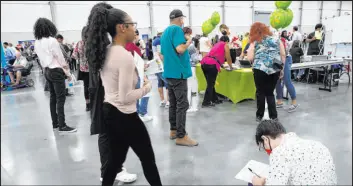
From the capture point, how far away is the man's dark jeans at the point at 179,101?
2.58 m

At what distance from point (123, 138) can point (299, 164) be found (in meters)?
0.85

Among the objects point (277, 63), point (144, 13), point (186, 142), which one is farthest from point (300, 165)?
point (144, 13)

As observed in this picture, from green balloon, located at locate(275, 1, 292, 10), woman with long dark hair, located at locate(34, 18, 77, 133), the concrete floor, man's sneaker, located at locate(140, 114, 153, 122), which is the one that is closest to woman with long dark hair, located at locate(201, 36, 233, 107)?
the concrete floor

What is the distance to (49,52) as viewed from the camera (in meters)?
2.90

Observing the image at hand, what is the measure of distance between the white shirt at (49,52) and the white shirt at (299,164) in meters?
2.58

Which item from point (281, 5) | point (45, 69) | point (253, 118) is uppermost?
point (281, 5)

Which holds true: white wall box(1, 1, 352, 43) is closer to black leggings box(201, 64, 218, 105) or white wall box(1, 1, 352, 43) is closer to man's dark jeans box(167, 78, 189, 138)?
black leggings box(201, 64, 218, 105)

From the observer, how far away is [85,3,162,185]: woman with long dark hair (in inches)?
51.9

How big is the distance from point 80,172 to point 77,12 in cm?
1235

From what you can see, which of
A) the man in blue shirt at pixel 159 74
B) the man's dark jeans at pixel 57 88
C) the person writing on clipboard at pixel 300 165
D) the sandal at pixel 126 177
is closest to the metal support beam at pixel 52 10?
the man in blue shirt at pixel 159 74

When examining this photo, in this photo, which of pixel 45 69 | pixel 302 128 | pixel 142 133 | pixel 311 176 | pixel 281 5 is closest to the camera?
pixel 311 176

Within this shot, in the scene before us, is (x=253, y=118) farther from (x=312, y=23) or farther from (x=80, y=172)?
(x=312, y=23)

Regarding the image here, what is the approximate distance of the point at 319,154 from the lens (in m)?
1.08

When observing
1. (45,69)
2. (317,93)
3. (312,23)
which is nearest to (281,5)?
(317,93)
